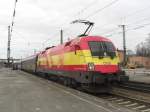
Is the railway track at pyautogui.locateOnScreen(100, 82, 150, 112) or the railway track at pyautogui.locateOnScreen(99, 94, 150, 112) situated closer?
the railway track at pyautogui.locateOnScreen(99, 94, 150, 112)

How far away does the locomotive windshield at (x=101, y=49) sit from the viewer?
17.6 metres

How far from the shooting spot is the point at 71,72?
1923cm

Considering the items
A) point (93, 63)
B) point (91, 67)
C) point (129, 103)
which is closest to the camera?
point (129, 103)

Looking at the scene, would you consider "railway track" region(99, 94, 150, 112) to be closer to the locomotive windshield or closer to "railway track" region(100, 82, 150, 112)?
"railway track" region(100, 82, 150, 112)

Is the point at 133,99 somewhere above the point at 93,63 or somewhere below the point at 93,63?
below

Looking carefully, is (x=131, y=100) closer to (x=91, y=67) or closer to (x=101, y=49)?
(x=91, y=67)

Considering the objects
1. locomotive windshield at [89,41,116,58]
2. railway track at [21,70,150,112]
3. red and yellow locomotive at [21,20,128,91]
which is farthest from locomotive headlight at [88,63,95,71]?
railway track at [21,70,150,112]

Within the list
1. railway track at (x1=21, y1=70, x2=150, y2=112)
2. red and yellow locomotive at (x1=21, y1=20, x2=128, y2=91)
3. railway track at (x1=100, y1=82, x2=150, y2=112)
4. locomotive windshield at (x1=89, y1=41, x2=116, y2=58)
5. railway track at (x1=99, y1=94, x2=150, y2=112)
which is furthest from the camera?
locomotive windshield at (x1=89, y1=41, x2=116, y2=58)

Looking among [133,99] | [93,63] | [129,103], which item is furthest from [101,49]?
[129,103]

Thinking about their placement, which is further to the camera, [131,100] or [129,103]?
[131,100]

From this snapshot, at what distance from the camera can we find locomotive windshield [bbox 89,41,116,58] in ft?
57.9

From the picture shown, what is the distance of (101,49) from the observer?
1789cm

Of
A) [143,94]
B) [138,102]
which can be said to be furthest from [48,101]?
[143,94]

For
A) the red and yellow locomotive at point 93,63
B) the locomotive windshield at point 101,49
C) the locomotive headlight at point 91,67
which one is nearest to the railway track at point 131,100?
the red and yellow locomotive at point 93,63
